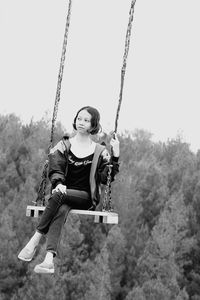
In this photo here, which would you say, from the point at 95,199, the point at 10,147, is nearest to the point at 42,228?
the point at 95,199

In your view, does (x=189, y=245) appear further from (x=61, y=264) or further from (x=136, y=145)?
(x=136, y=145)

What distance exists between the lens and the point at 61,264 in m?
33.3

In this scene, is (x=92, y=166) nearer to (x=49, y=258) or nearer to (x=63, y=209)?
(x=63, y=209)

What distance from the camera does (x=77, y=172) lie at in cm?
565

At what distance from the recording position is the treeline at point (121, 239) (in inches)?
1251

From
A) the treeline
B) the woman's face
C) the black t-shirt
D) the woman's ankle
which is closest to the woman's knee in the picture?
the black t-shirt

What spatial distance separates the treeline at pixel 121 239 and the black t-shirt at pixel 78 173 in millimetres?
25111

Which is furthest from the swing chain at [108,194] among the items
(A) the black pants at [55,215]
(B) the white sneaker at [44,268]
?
(B) the white sneaker at [44,268]

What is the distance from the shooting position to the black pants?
5.32m

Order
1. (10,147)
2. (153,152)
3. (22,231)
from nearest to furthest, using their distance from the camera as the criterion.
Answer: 1. (22,231)
2. (10,147)
3. (153,152)

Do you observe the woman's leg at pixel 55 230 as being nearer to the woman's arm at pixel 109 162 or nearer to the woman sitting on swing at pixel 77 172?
the woman sitting on swing at pixel 77 172

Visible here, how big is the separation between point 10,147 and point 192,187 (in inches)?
486

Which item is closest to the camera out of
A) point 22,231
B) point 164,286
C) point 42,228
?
point 42,228

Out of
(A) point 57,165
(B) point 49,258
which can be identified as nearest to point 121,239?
(A) point 57,165
